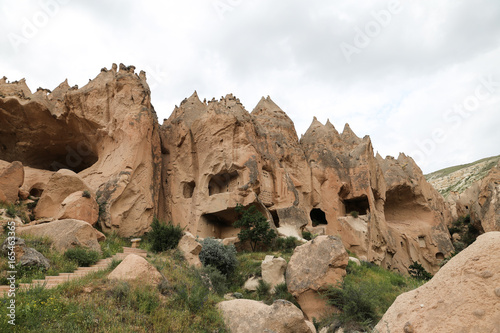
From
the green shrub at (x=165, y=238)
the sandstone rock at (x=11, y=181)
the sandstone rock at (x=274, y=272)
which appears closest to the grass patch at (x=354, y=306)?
the sandstone rock at (x=274, y=272)

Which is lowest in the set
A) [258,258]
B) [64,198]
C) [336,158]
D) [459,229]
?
[459,229]

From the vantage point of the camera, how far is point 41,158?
2200cm

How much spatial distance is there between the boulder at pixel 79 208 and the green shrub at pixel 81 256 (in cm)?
427

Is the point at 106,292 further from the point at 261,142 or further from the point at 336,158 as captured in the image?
the point at 336,158

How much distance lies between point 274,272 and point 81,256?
5918mm

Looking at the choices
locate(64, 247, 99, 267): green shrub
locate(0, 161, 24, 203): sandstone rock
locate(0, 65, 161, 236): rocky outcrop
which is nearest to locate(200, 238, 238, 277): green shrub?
locate(64, 247, 99, 267): green shrub

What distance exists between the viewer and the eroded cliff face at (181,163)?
17.5 metres

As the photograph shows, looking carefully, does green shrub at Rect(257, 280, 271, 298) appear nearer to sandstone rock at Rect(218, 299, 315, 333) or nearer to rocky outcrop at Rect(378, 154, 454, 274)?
sandstone rock at Rect(218, 299, 315, 333)

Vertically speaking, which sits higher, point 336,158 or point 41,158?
point 41,158

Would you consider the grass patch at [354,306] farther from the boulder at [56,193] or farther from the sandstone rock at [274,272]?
the boulder at [56,193]

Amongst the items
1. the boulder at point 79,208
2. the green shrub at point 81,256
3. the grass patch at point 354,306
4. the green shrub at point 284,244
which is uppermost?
the boulder at point 79,208

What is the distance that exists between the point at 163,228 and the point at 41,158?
13964mm

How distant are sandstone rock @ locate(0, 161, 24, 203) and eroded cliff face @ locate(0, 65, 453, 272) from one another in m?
1.42

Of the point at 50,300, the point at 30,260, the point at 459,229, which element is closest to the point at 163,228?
the point at 30,260
